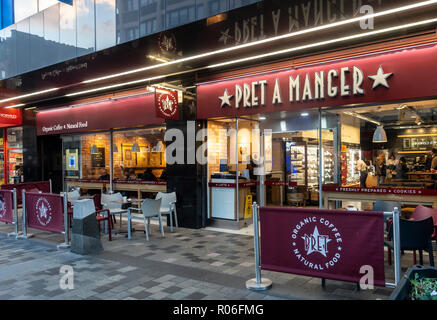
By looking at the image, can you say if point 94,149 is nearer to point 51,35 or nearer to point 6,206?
point 6,206

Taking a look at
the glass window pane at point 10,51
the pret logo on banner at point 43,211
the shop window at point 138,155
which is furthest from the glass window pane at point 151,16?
the glass window pane at point 10,51

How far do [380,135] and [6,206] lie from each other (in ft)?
30.6

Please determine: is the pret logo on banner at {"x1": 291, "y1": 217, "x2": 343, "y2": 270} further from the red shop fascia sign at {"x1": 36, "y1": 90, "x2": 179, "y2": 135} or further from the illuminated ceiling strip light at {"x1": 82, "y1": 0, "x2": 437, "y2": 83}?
the red shop fascia sign at {"x1": 36, "y1": 90, "x2": 179, "y2": 135}

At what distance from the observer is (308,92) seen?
7352mm

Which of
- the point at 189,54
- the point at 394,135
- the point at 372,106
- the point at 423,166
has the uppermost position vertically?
the point at 189,54

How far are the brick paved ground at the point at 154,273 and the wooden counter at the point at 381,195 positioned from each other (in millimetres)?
1111

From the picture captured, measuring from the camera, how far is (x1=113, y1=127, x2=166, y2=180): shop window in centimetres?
1092

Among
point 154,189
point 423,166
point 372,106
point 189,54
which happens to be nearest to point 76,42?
point 189,54

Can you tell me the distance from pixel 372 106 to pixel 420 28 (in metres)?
1.64

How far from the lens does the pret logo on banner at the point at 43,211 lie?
7457mm

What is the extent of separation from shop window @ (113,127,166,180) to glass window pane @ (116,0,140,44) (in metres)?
3.95

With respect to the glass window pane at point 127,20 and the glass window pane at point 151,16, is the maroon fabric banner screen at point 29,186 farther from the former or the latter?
the glass window pane at point 151,16

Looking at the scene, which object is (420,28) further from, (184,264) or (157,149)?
(157,149)

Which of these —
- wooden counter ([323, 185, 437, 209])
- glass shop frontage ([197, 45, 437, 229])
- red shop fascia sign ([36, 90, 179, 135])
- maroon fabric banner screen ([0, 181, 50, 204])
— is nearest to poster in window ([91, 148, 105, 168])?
red shop fascia sign ([36, 90, 179, 135])
